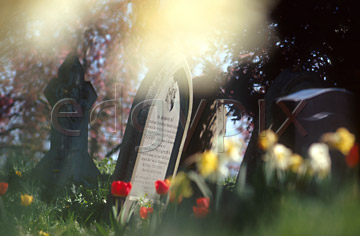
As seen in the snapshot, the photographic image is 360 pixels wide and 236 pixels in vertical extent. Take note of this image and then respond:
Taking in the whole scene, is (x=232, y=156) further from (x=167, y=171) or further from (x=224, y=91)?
(x=224, y=91)

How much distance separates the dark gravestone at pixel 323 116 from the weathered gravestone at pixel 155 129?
1.27 metres

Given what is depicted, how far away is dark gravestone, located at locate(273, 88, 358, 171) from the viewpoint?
17.3ft

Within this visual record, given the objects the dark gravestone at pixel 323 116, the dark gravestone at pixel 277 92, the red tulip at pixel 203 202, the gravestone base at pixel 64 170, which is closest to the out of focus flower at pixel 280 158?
the red tulip at pixel 203 202

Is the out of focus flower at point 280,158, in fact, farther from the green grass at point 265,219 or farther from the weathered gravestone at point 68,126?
the weathered gravestone at point 68,126

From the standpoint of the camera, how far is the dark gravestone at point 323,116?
5.28 metres

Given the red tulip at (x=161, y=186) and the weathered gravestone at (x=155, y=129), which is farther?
the weathered gravestone at (x=155, y=129)

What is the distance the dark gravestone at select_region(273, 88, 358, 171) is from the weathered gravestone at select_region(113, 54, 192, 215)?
4.17 ft

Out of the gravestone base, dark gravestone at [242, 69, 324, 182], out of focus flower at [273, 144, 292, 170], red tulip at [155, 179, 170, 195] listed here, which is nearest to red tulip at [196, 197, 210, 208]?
red tulip at [155, 179, 170, 195]

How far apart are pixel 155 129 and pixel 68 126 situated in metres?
2.49

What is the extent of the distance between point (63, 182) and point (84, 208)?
36.6 inches

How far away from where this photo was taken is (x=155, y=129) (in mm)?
4961

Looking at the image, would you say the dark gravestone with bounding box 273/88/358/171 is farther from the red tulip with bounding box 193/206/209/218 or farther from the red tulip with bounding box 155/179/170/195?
the red tulip with bounding box 193/206/209/218

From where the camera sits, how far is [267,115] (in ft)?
19.7

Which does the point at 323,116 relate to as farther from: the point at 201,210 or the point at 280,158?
the point at 201,210
